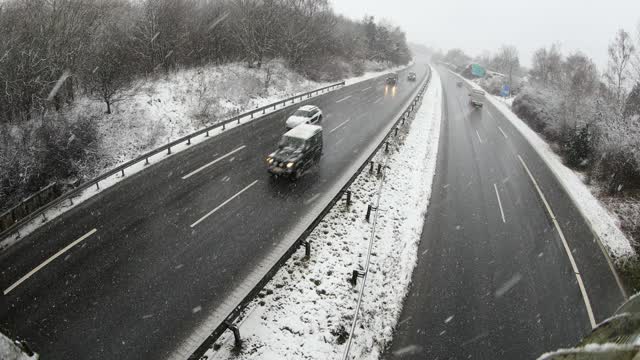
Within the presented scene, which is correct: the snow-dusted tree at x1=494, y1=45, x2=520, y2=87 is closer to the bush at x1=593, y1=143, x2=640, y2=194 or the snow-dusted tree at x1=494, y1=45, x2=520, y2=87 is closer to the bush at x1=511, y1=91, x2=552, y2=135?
the bush at x1=511, y1=91, x2=552, y2=135

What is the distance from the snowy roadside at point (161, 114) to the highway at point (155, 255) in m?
0.69

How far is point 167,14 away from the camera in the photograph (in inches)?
1014

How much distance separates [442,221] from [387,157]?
6229 millimetres

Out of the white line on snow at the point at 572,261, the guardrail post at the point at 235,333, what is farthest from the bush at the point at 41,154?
the white line on snow at the point at 572,261

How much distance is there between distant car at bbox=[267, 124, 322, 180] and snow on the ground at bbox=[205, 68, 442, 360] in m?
2.68

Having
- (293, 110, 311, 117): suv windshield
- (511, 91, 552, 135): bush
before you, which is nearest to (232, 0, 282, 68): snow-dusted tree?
(293, 110, 311, 117): suv windshield

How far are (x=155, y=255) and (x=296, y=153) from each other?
7.33m

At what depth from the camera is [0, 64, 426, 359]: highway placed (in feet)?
24.5

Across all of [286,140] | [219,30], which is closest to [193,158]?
[286,140]

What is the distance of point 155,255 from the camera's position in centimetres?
985

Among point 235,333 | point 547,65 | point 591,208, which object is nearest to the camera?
point 235,333

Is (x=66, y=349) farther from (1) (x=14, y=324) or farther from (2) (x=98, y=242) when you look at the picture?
(2) (x=98, y=242)

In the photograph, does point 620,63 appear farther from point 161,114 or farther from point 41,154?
point 41,154

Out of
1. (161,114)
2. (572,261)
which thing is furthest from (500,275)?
(161,114)
